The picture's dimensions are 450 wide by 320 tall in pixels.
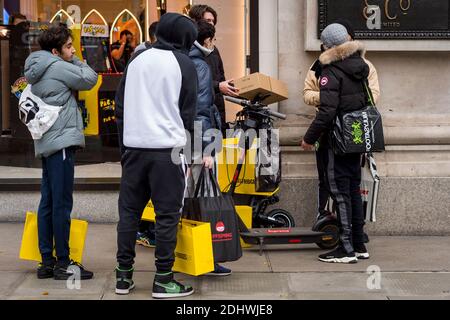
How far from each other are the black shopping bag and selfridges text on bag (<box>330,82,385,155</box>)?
112 centimetres

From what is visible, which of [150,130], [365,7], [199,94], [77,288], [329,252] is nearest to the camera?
[150,130]

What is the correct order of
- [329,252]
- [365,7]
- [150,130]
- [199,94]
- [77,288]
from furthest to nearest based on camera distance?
[365,7]
[329,252]
[199,94]
[77,288]
[150,130]

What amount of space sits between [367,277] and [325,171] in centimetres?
103

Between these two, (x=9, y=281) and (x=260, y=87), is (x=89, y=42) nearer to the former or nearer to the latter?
(x=260, y=87)

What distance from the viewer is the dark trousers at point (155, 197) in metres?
5.73

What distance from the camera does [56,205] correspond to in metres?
6.24

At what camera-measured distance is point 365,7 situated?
8.01m

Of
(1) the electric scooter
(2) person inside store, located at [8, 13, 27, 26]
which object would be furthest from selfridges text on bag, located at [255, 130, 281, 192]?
(2) person inside store, located at [8, 13, 27, 26]

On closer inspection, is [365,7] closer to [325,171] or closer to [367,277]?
[325,171]

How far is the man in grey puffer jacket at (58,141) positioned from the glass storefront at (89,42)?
8.08ft

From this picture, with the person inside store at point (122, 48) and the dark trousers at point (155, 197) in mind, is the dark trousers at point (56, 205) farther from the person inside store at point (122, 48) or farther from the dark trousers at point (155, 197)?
the person inside store at point (122, 48)

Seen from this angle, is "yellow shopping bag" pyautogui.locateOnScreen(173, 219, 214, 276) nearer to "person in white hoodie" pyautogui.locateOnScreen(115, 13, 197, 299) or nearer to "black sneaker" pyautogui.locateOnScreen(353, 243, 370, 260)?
"person in white hoodie" pyautogui.locateOnScreen(115, 13, 197, 299)

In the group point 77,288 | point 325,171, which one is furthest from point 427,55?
point 77,288

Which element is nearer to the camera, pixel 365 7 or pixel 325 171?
pixel 325 171
